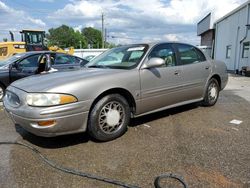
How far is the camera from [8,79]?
7207mm

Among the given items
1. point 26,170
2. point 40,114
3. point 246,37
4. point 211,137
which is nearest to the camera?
point 26,170

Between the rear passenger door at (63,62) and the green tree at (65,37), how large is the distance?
76271mm

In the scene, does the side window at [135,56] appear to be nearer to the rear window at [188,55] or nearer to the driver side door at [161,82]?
the driver side door at [161,82]

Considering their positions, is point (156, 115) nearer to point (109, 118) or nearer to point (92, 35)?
point (109, 118)

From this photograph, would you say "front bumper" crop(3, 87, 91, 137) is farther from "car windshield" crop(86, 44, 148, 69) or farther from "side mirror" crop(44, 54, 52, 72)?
"side mirror" crop(44, 54, 52, 72)

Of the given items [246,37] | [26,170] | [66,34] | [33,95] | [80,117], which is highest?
[66,34]

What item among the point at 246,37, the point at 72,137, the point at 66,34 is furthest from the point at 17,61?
the point at 66,34

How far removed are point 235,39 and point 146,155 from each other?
20.0 meters

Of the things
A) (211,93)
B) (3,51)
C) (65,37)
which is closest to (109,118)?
(211,93)

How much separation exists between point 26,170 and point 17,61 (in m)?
5.07

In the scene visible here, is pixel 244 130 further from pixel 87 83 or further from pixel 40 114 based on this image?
pixel 40 114

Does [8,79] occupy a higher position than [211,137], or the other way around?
[8,79]

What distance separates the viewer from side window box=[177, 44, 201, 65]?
5041 millimetres

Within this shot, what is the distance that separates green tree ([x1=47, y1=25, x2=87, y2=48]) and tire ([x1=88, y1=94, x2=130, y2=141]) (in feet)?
266
